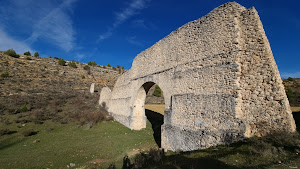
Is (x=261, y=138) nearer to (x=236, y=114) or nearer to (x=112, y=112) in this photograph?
(x=236, y=114)

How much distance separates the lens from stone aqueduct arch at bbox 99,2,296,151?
4.94 meters

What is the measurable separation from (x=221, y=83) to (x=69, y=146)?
8888 mm

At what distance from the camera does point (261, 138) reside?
15.3ft

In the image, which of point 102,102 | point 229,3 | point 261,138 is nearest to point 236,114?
point 261,138

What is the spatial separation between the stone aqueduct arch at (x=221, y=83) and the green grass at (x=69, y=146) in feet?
8.43

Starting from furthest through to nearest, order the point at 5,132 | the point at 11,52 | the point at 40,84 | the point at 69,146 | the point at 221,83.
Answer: the point at 11,52 < the point at 40,84 < the point at 5,132 < the point at 69,146 < the point at 221,83

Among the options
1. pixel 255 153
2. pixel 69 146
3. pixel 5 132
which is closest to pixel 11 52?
pixel 5 132

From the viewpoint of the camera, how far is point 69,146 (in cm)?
912

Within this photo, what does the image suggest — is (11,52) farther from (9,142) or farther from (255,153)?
(255,153)

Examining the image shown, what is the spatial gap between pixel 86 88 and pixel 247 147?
28743mm

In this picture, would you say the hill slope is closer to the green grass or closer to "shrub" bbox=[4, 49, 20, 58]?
"shrub" bbox=[4, 49, 20, 58]

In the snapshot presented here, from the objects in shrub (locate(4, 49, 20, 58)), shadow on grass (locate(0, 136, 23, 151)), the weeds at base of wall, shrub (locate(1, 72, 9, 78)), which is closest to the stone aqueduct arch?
the weeds at base of wall

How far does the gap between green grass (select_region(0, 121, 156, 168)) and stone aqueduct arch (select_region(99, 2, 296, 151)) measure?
257 centimetres

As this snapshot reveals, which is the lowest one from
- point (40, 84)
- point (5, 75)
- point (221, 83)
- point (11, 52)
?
point (221, 83)
